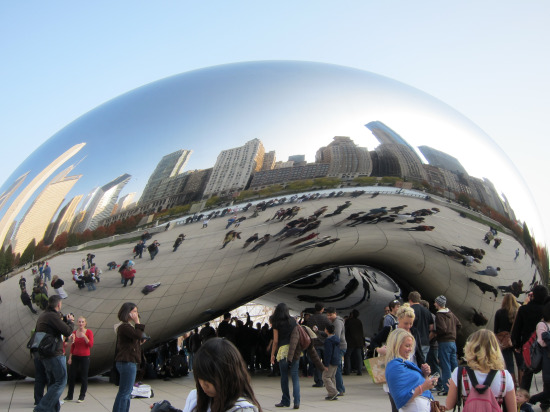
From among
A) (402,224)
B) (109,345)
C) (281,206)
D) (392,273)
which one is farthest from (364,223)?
(109,345)

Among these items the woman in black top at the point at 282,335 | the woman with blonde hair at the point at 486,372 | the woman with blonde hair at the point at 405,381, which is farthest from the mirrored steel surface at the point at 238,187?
the woman with blonde hair at the point at 486,372

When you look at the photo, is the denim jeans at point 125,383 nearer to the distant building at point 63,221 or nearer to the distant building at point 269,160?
the distant building at point 63,221

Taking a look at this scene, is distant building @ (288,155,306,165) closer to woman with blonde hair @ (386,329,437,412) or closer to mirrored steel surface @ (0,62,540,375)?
mirrored steel surface @ (0,62,540,375)

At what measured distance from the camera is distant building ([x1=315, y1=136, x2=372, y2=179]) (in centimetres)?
661

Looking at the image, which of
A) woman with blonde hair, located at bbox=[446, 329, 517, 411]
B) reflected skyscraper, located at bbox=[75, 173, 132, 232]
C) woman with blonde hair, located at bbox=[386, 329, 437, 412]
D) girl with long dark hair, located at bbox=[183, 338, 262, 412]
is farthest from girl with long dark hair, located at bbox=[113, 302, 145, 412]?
girl with long dark hair, located at bbox=[183, 338, 262, 412]

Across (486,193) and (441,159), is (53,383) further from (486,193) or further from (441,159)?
(486,193)

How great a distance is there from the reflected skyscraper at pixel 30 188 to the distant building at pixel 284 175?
206 centimetres

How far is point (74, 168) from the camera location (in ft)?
21.5

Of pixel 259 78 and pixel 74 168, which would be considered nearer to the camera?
pixel 74 168

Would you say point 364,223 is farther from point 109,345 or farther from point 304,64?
point 109,345

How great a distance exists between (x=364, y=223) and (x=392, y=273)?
71.5 inches

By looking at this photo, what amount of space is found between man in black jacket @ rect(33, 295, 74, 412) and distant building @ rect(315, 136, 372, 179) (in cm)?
309

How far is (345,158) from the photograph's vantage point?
6684 millimetres

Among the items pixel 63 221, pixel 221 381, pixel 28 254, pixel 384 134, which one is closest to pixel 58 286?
pixel 28 254
